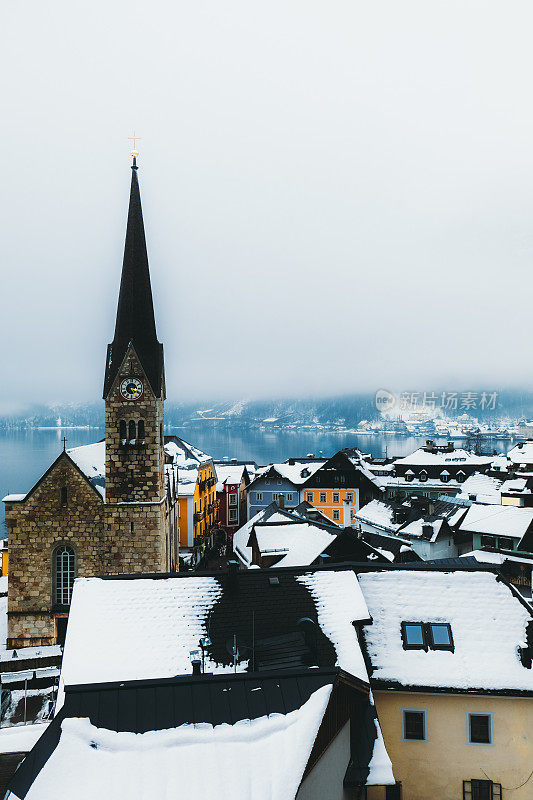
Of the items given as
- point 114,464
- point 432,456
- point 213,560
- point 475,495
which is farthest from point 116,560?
point 432,456

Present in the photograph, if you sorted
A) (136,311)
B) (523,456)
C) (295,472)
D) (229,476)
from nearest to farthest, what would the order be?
(136,311) < (229,476) < (295,472) < (523,456)

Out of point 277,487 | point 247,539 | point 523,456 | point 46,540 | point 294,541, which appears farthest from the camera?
point 523,456

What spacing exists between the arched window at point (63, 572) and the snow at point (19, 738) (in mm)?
15813

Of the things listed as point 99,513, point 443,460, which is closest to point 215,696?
point 99,513

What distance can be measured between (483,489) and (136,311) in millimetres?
43595

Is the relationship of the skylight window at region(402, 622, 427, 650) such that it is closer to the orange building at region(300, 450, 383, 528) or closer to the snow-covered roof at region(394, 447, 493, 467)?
the orange building at region(300, 450, 383, 528)

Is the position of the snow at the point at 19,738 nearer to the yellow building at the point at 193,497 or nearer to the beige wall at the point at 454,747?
the beige wall at the point at 454,747

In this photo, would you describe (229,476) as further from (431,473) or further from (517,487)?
(431,473)

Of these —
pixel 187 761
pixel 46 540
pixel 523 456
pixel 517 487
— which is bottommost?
pixel 523 456

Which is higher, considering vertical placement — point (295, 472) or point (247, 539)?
point (247, 539)

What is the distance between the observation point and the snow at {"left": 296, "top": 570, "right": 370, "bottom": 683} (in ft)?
42.0

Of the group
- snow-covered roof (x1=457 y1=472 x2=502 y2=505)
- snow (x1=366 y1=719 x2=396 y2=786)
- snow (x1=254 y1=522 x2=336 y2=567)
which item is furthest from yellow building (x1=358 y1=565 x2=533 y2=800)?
snow-covered roof (x1=457 y1=472 x2=502 y2=505)

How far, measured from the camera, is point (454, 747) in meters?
13.4

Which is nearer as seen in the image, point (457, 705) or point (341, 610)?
point (457, 705)
